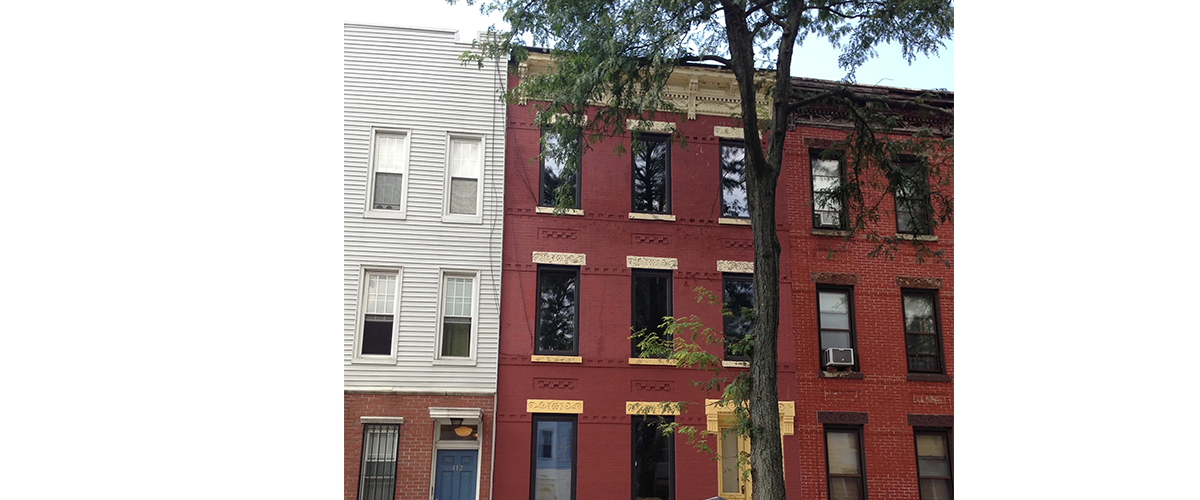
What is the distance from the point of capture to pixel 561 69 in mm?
7988

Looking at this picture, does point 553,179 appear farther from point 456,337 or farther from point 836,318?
point 836,318

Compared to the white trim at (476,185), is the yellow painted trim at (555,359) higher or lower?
lower

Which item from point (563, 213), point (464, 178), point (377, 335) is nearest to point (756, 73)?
point (563, 213)

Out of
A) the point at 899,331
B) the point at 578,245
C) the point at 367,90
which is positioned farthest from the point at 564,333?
the point at 899,331

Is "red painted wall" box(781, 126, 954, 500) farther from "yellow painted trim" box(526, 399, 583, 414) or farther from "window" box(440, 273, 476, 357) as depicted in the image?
"window" box(440, 273, 476, 357)

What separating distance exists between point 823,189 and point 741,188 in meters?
1.09

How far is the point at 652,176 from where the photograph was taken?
10086 mm

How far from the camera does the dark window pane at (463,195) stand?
9008mm

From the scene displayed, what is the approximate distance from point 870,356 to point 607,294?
11.5ft

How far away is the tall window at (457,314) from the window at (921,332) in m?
5.61

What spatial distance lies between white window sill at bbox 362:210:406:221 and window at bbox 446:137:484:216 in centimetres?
55

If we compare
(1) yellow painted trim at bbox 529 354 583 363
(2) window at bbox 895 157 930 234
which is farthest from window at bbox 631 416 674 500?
(2) window at bbox 895 157 930 234

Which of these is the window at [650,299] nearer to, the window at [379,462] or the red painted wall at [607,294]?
the red painted wall at [607,294]

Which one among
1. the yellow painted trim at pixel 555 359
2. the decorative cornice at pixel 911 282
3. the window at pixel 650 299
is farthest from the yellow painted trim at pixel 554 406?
the decorative cornice at pixel 911 282
